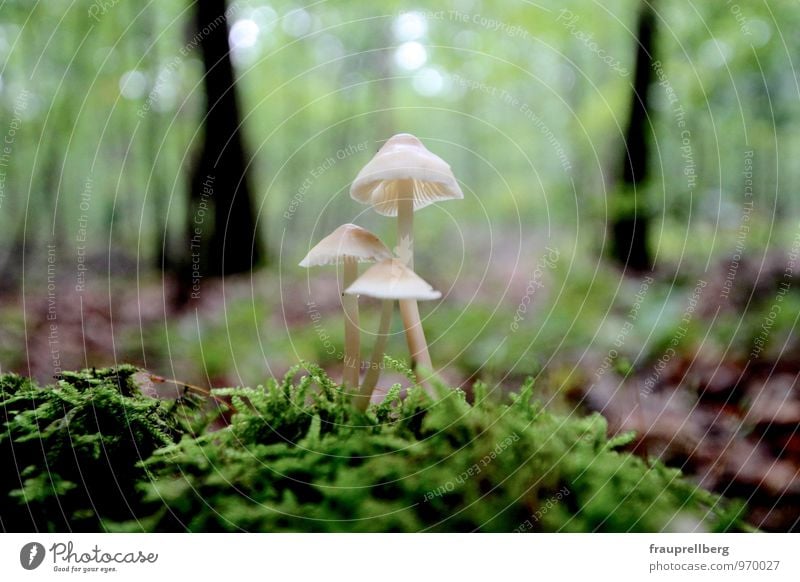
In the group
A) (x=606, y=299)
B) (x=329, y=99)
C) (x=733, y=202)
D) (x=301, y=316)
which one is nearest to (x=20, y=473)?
(x=301, y=316)

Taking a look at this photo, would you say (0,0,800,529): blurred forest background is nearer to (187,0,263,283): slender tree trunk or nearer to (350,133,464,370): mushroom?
(187,0,263,283): slender tree trunk

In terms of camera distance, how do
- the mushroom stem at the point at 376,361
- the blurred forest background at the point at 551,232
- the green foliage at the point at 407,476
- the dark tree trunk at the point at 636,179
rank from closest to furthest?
the green foliage at the point at 407,476 → the mushroom stem at the point at 376,361 → the blurred forest background at the point at 551,232 → the dark tree trunk at the point at 636,179

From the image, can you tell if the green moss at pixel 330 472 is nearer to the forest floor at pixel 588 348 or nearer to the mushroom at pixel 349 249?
the mushroom at pixel 349 249

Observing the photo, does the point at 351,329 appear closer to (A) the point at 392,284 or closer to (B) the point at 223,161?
(A) the point at 392,284

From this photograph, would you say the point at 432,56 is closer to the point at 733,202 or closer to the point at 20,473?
the point at 733,202

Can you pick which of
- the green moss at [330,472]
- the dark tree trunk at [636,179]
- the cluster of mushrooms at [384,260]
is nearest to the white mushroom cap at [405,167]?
the cluster of mushrooms at [384,260]

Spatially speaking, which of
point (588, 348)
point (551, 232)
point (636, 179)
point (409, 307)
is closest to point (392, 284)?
point (409, 307)

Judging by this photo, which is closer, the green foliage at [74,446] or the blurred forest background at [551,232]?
the green foliage at [74,446]
